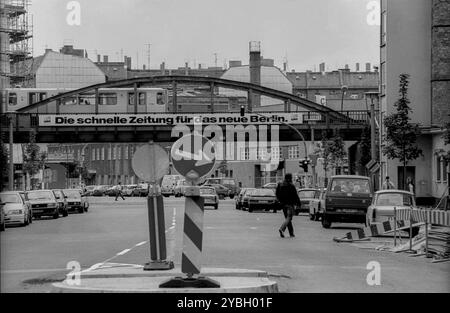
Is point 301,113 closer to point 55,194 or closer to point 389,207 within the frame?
point 55,194

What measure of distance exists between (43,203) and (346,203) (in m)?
18.9

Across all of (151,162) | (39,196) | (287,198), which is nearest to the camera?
(151,162)

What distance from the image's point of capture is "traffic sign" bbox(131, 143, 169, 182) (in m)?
14.4

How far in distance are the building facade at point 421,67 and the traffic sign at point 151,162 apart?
4827 centimetres

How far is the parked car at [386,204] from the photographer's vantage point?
29844 mm

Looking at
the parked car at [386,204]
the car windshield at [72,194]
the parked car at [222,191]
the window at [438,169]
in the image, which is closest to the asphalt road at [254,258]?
the parked car at [386,204]

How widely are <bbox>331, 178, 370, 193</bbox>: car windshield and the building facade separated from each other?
25.9 metres

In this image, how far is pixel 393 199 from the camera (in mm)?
31141

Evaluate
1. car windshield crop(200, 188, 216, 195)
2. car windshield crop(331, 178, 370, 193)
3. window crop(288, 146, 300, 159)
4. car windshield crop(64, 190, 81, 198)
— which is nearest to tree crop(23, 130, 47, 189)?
car windshield crop(64, 190, 81, 198)

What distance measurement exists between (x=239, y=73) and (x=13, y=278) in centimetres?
12069

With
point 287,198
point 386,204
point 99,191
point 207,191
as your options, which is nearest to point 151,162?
point 287,198

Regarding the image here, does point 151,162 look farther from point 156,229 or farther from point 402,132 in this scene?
point 402,132

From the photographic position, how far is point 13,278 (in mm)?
15648

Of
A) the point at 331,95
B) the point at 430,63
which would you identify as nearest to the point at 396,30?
the point at 430,63
